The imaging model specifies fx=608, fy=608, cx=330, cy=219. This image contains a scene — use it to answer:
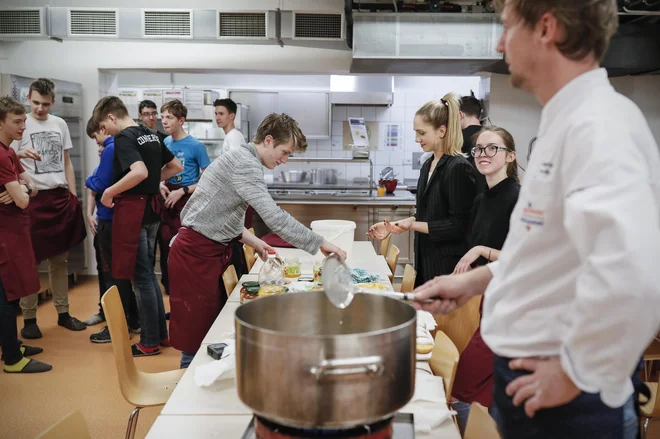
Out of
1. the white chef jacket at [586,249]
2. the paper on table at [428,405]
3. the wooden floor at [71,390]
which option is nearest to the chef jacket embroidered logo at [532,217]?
the white chef jacket at [586,249]

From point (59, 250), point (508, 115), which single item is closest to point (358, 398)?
point (59, 250)

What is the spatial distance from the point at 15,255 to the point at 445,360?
2.86 m

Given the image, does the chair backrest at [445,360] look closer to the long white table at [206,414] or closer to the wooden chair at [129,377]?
the long white table at [206,414]

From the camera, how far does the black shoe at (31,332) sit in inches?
177

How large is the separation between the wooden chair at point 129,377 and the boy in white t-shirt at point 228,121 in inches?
126

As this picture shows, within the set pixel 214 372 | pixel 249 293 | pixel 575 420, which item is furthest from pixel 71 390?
pixel 575 420

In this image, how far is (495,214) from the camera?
107 inches

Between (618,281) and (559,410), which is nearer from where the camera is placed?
(618,281)

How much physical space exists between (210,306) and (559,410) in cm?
215

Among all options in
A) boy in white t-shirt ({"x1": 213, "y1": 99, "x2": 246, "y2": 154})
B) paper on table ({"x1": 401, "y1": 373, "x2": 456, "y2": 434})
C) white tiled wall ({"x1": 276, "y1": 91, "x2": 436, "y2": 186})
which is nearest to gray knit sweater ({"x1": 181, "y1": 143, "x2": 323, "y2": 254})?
paper on table ({"x1": 401, "y1": 373, "x2": 456, "y2": 434})

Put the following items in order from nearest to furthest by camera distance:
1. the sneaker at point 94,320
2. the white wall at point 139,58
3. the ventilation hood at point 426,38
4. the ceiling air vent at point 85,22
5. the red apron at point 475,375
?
the red apron at point 475,375 → the sneaker at point 94,320 → the ventilation hood at point 426,38 → the ceiling air vent at point 85,22 → the white wall at point 139,58

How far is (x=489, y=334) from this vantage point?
1.15 metres

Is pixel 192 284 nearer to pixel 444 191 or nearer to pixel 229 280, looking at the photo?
pixel 229 280

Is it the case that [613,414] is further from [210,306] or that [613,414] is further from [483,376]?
[210,306]
